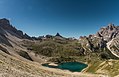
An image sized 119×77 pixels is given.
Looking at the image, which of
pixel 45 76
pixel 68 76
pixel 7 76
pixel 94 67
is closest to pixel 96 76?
pixel 68 76

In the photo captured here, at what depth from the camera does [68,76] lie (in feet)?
219

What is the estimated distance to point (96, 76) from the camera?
3027 inches

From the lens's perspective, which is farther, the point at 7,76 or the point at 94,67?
the point at 94,67

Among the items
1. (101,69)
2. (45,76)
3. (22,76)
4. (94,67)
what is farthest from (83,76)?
(94,67)

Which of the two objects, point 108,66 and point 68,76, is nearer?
point 68,76

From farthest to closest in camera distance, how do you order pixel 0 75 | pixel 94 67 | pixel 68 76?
pixel 94 67 → pixel 68 76 → pixel 0 75

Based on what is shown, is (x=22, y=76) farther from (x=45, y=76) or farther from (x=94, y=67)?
(x=94, y=67)

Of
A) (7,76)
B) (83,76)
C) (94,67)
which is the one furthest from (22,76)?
(94,67)

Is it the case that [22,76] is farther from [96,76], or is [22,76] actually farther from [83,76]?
[96,76]

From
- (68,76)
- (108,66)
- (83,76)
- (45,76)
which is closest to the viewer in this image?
(45,76)

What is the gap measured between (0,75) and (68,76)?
33.6 metres

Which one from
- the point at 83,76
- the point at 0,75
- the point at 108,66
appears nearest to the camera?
the point at 0,75

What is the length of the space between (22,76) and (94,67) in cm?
9648

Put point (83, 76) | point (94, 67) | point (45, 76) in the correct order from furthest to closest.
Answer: point (94, 67) < point (83, 76) < point (45, 76)
